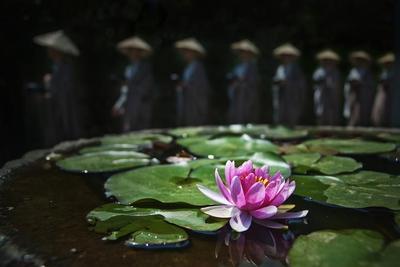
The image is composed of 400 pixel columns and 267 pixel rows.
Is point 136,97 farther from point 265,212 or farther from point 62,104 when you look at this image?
point 265,212

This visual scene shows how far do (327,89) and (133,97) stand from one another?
9.30 feet

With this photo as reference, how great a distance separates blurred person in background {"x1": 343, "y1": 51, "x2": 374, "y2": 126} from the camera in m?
5.77

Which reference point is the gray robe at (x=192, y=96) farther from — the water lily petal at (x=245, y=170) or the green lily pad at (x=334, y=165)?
the water lily petal at (x=245, y=170)

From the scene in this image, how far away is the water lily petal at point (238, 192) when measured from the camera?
80cm

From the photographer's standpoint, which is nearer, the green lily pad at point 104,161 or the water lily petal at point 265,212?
the water lily petal at point 265,212

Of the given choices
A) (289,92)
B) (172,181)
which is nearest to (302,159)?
(172,181)

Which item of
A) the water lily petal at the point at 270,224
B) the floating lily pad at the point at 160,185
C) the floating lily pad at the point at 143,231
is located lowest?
the floating lily pad at the point at 143,231

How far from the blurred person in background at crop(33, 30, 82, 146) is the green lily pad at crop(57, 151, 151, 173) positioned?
292cm

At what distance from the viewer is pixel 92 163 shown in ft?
4.76

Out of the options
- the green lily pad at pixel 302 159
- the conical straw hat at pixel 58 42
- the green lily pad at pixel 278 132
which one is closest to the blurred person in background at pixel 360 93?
the green lily pad at pixel 278 132

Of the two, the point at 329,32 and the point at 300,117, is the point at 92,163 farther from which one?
the point at 329,32

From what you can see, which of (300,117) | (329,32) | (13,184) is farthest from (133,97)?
(329,32)

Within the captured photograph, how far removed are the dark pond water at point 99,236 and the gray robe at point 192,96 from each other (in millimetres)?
3759

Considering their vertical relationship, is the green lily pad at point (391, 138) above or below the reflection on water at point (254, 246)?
above
